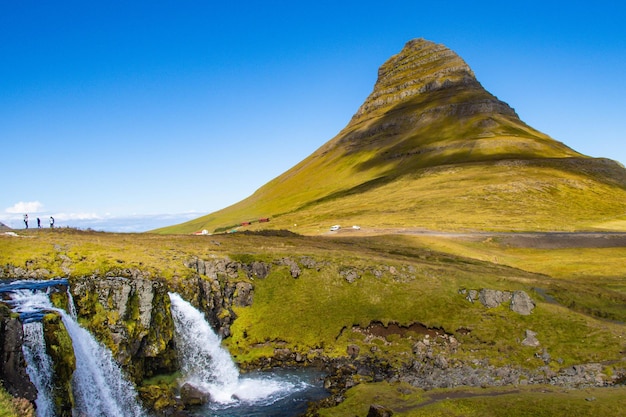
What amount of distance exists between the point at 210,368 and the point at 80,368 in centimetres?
1473

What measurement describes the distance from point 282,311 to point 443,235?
6374 centimetres

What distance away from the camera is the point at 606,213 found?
135 m

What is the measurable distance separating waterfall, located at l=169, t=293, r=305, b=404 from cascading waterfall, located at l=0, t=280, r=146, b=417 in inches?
315

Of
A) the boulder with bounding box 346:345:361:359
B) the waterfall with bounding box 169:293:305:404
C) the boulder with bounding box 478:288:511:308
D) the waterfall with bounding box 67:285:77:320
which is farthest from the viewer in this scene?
the boulder with bounding box 478:288:511:308

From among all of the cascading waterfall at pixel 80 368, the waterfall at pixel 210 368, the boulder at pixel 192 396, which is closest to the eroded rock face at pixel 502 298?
the waterfall at pixel 210 368

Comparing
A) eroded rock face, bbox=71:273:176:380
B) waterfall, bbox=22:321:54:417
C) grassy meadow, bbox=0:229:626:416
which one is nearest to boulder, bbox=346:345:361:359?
grassy meadow, bbox=0:229:626:416

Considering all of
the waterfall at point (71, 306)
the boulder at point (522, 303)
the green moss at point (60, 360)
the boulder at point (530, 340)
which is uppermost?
the waterfall at point (71, 306)

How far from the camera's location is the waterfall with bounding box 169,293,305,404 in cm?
4375

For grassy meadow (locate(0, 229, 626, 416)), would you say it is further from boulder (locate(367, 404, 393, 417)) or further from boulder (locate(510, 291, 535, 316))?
boulder (locate(367, 404, 393, 417))

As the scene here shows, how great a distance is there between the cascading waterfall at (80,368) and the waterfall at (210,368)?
8010 millimetres

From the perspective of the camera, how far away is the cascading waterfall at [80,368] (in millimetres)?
31945

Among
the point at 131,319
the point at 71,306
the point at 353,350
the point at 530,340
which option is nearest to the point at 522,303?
the point at 530,340

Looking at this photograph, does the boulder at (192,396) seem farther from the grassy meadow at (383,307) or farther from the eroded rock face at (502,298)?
the eroded rock face at (502,298)

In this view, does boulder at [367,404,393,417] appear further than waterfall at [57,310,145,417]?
Yes
